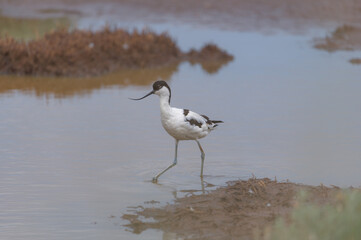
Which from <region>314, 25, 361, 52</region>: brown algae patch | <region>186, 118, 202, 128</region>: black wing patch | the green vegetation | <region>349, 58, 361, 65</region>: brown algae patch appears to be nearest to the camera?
the green vegetation

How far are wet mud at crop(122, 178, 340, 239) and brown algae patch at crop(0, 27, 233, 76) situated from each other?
9111 millimetres

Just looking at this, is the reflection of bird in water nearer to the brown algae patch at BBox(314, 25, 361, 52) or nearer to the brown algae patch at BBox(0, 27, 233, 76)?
the brown algae patch at BBox(0, 27, 233, 76)

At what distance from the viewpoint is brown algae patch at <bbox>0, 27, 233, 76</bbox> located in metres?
16.6

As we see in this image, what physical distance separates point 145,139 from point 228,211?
12.0ft

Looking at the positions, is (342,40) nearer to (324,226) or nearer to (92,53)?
(92,53)

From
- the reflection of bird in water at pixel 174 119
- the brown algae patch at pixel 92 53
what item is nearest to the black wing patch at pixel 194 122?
the reflection of bird in water at pixel 174 119

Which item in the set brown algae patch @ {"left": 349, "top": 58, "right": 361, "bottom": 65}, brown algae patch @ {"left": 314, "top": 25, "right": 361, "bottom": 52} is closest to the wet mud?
brown algae patch @ {"left": 349, "top": 58, "right": 361, "bottom": 65}

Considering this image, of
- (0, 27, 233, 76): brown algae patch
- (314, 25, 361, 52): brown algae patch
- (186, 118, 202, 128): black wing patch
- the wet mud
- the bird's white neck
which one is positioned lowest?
the wet mud

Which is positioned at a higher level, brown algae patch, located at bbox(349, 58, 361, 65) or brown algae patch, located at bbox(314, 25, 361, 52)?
brown algae patch, located at bbox(314, 25, 361, 52)

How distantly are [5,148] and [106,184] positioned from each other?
7.53ft

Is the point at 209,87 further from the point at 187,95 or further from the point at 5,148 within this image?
the point at 5,148

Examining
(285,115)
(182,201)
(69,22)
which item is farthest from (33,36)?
(182,201)

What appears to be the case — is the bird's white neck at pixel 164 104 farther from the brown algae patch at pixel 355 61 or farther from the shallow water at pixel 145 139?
the brown algae patch at pixel 355 61

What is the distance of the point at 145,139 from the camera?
11.1m
